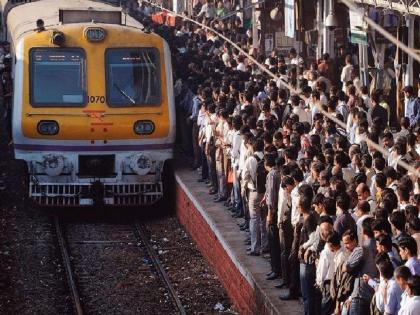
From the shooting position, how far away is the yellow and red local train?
18.8 meters

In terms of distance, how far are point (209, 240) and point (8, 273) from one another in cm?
233

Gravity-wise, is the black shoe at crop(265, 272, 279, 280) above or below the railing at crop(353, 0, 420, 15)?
below

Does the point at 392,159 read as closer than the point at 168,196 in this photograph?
Yes

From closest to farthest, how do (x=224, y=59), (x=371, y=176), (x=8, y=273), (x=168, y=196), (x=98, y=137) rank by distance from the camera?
(x=371, y=176) → (x=8, y=273) → (x=98, y=137) → (x=168, y=196) → (x=224, y=59)

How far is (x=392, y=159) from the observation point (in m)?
14.0

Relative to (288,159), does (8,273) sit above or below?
below

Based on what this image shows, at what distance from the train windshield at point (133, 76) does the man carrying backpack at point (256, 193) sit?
13.9ft

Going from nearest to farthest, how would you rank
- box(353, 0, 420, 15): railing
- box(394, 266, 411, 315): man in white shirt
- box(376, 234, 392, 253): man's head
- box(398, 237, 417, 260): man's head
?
box(394, 266, 411, 315): man in white shirt, box(398, 237, 417, 260): man's head, box(376, 234, 392, 253): man's head, box(353, 0, 420, 15): railing

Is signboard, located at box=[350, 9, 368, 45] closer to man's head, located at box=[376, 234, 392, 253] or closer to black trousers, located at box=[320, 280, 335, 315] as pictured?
black trousers, located at box=[320, 280, 335, 315]

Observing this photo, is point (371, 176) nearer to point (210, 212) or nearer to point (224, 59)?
point (210, 212)

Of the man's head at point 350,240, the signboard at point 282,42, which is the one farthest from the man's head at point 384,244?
the signboard at point 282,42

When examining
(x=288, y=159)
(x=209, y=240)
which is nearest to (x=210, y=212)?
(x=209, y=240)

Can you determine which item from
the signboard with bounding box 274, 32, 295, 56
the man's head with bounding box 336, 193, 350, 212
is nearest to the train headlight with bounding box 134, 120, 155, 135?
the man's head with bounding box 336, 193, 350, 212

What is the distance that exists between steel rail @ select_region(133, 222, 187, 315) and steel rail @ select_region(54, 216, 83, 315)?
39.1 inches
